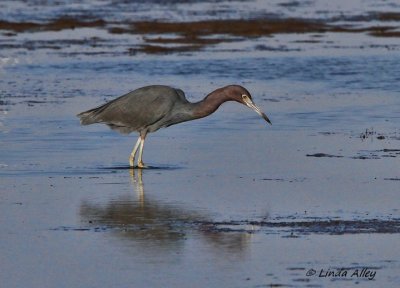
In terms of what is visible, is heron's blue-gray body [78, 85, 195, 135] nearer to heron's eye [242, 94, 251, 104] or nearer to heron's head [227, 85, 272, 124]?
heron's head [227, 85, 272, 124]

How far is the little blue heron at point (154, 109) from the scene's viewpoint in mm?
14523

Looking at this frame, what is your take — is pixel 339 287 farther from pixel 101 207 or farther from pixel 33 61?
pixel 33 61

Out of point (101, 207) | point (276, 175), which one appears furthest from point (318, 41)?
point (101, 207)

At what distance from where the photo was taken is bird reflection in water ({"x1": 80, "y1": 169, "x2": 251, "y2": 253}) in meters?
10.1

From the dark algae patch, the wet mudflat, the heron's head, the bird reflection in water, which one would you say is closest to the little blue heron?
the heron's head

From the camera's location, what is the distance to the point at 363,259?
9438mm

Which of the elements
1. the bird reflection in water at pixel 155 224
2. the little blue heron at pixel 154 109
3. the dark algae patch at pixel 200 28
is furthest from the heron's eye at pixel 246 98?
the dark algae patch at pixel 200 28

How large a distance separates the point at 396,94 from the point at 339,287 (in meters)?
13.2

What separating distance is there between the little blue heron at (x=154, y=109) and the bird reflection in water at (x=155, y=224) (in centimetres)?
230

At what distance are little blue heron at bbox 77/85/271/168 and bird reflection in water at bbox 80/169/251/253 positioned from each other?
2.30m

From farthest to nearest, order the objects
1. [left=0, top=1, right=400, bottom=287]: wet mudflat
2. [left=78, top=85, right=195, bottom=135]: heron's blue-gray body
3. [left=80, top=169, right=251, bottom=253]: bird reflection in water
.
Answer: [left=78, top=85, right=195, bottom=135]: heron's blue-gray body < [left=80, top=169, right=251, bottom=253]: bird reflection in water < [left=0, top=1, right=400, bottom=287]: wet mudflat

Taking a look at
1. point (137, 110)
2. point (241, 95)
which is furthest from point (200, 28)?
point (241, 95)

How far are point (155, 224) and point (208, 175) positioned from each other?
2.73m

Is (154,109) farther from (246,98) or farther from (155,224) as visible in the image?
(155,224)
